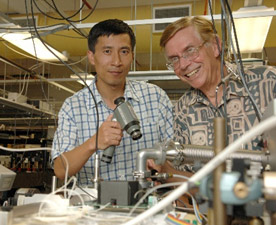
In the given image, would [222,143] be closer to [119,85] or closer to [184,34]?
[184,34]

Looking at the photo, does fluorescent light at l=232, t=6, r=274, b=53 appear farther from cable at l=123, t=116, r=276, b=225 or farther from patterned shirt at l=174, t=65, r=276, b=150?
cable at l=123, t=116, r=276, b=225

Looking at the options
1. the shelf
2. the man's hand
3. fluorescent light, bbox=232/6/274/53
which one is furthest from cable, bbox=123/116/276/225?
the shelf

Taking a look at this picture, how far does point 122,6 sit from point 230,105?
3715 mm

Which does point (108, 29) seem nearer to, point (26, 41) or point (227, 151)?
point (227, 151)

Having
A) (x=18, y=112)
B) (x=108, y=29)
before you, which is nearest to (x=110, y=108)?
(x=108, y=29)

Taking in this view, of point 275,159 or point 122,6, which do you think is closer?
point 275,159

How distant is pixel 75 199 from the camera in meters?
0.79

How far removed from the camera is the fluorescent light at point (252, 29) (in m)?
2.43

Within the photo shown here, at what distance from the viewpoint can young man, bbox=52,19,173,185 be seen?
1.66 m

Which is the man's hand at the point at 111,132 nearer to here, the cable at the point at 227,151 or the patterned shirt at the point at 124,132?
the patterned shirt at the point at 124,132

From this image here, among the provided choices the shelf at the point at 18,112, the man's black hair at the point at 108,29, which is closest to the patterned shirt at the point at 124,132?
the man's black hair at the point at 108,29

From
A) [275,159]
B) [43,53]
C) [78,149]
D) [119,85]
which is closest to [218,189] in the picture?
[275,159]

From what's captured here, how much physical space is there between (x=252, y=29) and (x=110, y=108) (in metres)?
1.59

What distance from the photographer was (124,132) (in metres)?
1.68
